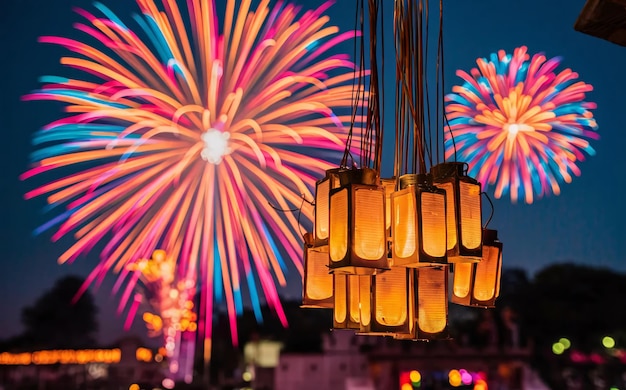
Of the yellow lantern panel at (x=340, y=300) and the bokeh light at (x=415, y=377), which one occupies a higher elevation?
the yellow lantern panel at (x=340, y=300)

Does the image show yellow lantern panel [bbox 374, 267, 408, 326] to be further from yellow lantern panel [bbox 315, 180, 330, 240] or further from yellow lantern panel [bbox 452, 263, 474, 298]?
yellow lantern panel [bbox 452, 263, 474, 298]

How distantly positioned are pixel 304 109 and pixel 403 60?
4.15 metres

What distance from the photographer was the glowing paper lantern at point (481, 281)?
92.5 inches

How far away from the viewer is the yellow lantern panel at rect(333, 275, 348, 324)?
2355 mm

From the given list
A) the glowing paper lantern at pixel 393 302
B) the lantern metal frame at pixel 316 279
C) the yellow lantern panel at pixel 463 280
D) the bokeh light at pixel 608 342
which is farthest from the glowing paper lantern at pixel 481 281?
the bokeh light at pixel 608 342

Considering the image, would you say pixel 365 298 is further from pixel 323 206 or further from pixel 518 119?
pixel 518 119

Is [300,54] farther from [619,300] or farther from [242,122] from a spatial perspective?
[619,300]

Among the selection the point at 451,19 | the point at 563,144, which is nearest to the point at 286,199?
the point at 563,144

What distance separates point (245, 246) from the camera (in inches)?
254

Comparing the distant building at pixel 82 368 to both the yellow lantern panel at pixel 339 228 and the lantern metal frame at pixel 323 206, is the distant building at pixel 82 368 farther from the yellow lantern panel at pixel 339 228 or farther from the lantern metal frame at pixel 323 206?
the yellow lantern panel at pixel 339 228

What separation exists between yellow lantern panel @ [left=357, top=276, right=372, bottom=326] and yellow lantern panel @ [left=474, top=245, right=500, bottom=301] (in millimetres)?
447

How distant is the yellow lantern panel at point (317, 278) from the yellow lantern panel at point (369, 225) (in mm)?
573

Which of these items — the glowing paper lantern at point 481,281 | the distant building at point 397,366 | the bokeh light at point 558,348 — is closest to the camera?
the glowing paper lantern at point 481,281

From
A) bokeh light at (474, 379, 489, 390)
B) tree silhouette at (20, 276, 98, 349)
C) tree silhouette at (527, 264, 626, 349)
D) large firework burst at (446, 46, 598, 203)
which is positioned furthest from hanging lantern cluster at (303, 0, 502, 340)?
tree silhouette at (20, 276, 98, 349)
